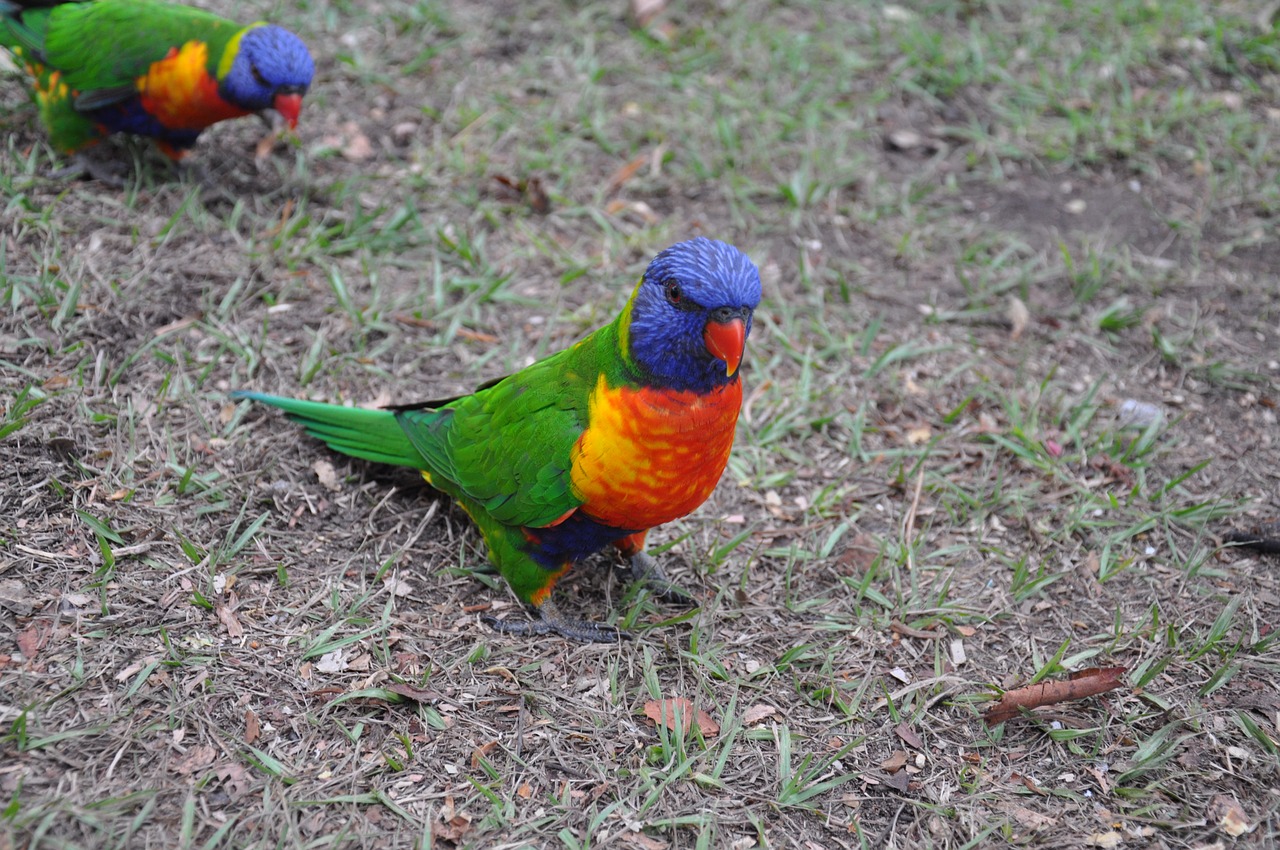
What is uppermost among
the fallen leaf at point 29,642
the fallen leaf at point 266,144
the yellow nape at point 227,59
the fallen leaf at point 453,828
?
the yellow nape at point 227,59

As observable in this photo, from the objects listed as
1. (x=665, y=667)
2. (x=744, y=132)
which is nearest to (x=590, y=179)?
(x=744, y=132)

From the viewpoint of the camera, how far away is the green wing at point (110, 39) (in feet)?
12.6

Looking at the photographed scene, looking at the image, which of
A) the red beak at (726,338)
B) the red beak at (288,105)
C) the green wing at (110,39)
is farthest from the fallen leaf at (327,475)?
the green wing at (110,39)

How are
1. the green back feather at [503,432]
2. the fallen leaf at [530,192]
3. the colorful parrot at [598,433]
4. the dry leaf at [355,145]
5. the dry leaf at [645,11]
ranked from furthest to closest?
the dry leaf at [645,11] → the dry leaf at [355,145] → the fallen leaf at [530,192] → the green back feather at [503,432] → the colorful parrot at [598,433]

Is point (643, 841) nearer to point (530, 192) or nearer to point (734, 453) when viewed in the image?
point (734, 453)

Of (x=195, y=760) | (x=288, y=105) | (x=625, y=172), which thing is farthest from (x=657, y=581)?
(x=288, y=105)

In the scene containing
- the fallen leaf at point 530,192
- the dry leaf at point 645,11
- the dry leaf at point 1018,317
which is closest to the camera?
the dry leaf at point 1018,317

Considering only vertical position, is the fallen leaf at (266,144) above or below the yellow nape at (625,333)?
below

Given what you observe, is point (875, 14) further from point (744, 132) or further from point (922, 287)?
point (922, 287)

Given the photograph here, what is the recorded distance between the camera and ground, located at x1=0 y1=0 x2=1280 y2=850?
242 centimetres

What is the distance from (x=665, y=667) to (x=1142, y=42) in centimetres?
483

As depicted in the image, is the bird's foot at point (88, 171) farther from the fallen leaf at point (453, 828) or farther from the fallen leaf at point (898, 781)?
the fallen leaf at point (898, 781)

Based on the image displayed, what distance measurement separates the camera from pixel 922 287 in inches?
167

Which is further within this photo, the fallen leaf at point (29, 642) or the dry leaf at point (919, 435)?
the dry leaf at point (919, 435)
